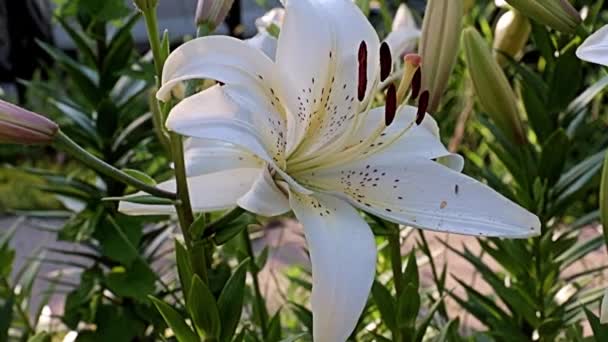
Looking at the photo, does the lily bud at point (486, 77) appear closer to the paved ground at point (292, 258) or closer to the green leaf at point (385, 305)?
the green leaf at point (385, 305)

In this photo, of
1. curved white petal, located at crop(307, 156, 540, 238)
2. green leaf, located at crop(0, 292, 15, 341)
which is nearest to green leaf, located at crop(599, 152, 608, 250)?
curved white petal, located at crop(307, 156, 540, 238)

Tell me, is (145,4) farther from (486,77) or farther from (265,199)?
(486,77)

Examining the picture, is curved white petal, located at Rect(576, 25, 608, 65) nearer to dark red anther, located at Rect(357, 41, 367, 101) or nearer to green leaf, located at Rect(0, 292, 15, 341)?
dark red anther, located at Rect(357, 41, 367, 101)

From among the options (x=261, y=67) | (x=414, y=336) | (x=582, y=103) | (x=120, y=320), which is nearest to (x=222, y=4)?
(x=261, y=67)

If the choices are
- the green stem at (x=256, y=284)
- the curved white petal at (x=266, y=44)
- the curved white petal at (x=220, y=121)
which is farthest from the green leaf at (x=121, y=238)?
the curved white petal at (x=220, y=121)

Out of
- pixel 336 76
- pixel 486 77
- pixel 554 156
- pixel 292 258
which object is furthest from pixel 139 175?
pixel 292 258

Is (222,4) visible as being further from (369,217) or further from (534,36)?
(534,36)
